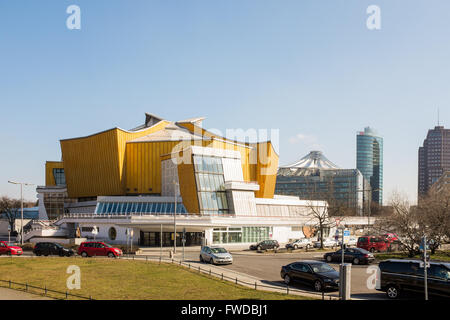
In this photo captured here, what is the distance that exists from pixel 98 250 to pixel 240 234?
26891mm

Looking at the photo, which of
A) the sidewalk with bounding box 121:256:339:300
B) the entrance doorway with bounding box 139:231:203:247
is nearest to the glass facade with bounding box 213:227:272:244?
the entrance doorway with bounding box 139:231:203:247

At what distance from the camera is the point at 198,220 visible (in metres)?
60.9

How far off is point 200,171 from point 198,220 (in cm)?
1040

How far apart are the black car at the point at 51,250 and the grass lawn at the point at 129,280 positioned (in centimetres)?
562

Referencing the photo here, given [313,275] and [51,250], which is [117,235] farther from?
[313,275]

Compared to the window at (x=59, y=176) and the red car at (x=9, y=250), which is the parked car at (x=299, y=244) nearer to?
the red car at (x=9, y=250)

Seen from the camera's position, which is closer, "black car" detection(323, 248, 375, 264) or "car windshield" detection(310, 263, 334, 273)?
"car windshield" detection(310, 263, 334, 273)

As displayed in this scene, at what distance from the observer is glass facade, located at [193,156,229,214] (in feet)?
224

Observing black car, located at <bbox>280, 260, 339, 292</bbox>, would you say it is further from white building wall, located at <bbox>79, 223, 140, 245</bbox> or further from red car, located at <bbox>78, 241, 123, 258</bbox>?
white building wall, located at <bbox>79, 223, 140, 245</bbox>

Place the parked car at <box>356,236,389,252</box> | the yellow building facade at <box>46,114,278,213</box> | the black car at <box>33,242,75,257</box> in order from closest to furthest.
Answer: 1. the black car at <box>33,242,75,257</box>
2. the parked car at <box>356,236,389,252</box>
3. the yellow building facade at <box>46,114,278,213</box>

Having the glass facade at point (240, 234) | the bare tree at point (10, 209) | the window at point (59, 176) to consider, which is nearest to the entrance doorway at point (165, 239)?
the glass facade at point (240, 234)

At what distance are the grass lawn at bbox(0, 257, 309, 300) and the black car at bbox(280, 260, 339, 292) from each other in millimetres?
3189
